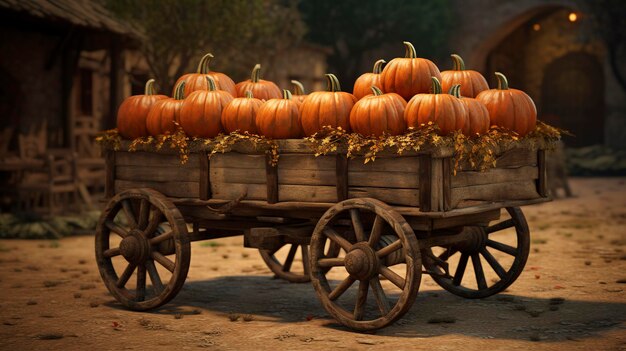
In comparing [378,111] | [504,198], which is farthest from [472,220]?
[378,111]

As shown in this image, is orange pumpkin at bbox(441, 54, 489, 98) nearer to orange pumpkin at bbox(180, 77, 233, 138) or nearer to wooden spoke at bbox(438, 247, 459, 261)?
wooden spoke at bbox(438, 247, 459, 261)

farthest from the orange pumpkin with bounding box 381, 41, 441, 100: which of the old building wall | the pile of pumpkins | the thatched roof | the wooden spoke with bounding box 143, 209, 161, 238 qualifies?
the old building wall

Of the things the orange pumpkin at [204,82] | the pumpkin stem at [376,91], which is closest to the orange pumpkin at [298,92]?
the orange pumpkin at [204,82]

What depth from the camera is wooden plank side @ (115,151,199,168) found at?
6332 mm

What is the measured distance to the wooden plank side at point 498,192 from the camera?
5.45 meters

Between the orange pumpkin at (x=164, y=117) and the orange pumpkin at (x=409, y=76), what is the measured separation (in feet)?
5.05

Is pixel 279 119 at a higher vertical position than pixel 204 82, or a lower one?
lower

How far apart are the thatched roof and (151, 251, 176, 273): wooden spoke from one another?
564 centimetres

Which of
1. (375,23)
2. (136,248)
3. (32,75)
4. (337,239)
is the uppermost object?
(375,23)

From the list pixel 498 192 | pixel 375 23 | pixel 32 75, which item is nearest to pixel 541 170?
pixel 498 192

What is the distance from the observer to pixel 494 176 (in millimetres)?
5766

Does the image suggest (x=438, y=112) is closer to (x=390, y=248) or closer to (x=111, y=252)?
(x=390, y=248)

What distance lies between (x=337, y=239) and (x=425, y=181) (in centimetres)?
71

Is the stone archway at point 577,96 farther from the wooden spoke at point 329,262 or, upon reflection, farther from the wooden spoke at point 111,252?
the wooden spoke at point 329,262
